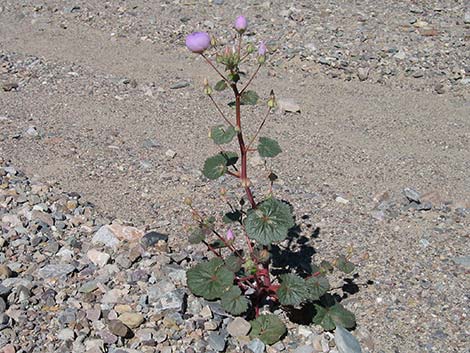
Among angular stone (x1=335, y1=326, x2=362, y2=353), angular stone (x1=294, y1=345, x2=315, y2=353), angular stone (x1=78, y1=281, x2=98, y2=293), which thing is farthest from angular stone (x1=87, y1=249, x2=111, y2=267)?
angular stone (x1=335, y1=326, x2=362, y2=353)

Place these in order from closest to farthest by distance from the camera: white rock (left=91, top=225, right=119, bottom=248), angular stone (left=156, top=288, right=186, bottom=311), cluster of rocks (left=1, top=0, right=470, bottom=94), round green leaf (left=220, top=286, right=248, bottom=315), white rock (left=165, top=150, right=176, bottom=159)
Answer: round green leaf (left=220, top=286, right=248, bottom=315) → angular stone (left=156, top=288, right=186, bottom=311) → white rock (left=91, top=225, right=119, bottom=248) → white rock (left=165, top=150, right=176, bottom=159) → cluster of rocks (left=1, top=0, right=470, bottom=94)

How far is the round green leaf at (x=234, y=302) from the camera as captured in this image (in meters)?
2.29

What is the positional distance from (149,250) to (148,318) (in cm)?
41

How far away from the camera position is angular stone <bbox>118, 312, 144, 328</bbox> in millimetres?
2423

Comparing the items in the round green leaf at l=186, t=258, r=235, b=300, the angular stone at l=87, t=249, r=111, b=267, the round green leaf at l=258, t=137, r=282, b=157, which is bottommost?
the angular stone at l=87, t=249, r=111, b=267

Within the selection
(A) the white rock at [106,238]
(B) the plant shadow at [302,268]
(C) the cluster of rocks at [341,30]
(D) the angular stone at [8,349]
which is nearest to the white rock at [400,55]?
(C) the cluster of rocks at [341,30]

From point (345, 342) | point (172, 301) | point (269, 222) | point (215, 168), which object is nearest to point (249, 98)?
point (215, 168)

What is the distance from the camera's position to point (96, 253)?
277 cm

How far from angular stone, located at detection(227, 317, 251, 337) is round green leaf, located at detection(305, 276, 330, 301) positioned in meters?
0.27

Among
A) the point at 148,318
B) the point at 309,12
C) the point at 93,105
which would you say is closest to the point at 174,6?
the point at 309,12

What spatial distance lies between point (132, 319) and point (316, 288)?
2.13 ft

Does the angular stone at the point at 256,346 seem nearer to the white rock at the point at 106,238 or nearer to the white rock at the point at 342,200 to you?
the white rock at the point at 106,238

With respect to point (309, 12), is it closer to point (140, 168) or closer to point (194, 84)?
point (194, 84)

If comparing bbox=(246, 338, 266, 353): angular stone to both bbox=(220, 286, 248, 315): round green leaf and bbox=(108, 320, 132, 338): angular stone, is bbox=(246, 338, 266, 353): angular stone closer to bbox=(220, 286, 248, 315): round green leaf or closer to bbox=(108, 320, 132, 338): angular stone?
bbox=(220, 286, 248, 315): round green leaf
